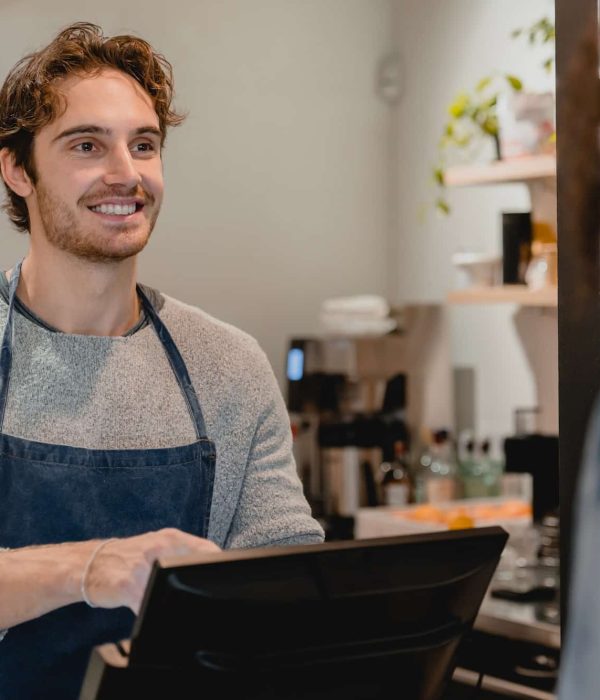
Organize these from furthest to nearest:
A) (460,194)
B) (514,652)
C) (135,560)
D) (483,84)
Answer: (460,194) → (483,84) → (514,652) → (135,560)

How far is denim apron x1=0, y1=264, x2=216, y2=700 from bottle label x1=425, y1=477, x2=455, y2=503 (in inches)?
89.5

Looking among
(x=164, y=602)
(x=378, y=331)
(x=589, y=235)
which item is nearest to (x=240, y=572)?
(x=164, y=602)

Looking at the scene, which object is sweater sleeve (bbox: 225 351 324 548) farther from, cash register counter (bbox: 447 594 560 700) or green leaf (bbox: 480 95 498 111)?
green leaf (bbox: 480 95 498 111)

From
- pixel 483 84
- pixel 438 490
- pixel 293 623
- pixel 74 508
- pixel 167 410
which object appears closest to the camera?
pixel 293 623

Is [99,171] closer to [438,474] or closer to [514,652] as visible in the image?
[514,652]

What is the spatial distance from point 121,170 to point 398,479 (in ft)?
8.30

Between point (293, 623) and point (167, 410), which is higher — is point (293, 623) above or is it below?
below

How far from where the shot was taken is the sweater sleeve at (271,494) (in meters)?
1.79

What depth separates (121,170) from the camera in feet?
5.86

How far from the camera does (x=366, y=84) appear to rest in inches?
189

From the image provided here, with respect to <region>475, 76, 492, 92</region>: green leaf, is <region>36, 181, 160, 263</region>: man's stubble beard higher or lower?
lower

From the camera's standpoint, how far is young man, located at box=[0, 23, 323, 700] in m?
1.71

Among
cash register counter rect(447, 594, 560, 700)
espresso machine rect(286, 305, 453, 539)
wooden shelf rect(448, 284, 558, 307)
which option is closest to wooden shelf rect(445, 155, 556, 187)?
wooden shelf rect(448, 284, 558, 307)

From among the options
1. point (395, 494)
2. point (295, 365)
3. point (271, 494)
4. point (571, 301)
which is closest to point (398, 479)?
point (395, 494)
